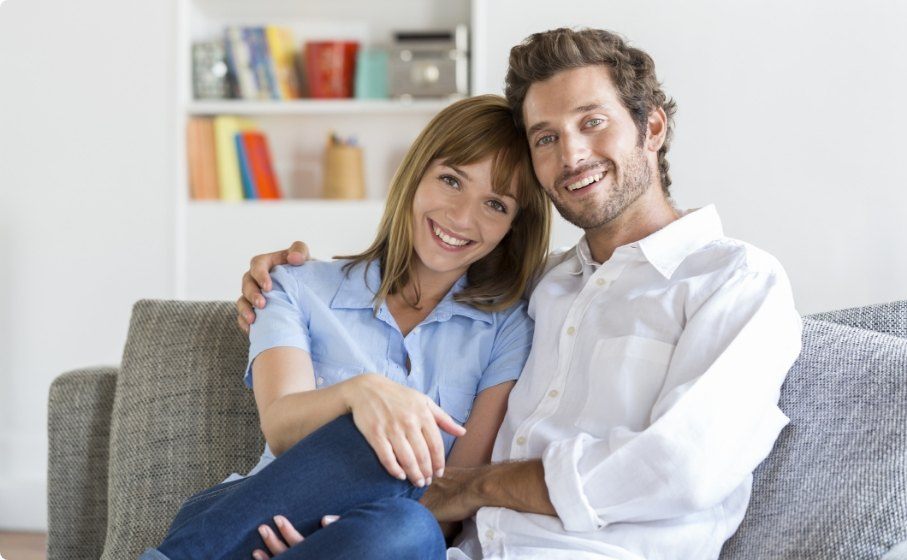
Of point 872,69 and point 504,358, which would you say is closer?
point 504,358

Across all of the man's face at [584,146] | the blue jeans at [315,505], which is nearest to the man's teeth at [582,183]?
the man's face at [584,146]

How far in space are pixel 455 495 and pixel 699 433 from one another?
40 centimetres

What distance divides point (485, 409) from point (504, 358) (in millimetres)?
98

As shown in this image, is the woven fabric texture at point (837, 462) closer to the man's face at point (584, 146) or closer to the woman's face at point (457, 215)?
the man's face at point (584, 146)

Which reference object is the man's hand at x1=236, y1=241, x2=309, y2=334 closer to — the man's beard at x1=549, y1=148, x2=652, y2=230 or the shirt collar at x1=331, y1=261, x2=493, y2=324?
the shirt collar at x1=331, y1=261, x2=493, y2=324

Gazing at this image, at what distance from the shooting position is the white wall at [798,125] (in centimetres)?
304

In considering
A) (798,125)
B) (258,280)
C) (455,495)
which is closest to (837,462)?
(455,495)

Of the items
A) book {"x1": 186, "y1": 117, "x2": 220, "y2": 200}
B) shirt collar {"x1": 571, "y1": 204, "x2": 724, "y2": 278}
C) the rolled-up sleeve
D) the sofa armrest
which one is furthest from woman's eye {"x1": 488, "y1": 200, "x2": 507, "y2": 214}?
book {"x1": 186, "y1": 117, "x2": 220, "y2": 200}

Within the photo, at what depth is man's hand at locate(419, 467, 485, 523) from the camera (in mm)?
1444

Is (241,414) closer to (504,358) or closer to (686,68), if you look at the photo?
(504,358)

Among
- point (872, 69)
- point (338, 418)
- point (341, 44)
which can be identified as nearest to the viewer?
point (338, 418)

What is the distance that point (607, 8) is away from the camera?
10.4 ft

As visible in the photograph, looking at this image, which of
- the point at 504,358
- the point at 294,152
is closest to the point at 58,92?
A: the point at 294,152

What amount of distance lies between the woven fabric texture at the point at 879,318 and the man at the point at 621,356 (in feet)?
0.82
